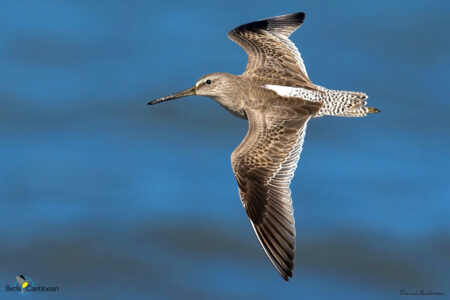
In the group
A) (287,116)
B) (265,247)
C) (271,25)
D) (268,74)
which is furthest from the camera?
(271,25)

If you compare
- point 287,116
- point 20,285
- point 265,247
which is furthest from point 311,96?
point 20,285

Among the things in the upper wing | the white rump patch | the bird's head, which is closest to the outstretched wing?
the white rump patch

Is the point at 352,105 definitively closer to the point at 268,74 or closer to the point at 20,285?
the point at 268,74

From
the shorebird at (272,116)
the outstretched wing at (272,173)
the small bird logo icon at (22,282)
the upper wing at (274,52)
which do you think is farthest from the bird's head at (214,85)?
the small bird logo icon at (22,282)

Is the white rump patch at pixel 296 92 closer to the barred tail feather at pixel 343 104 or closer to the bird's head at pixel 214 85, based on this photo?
the barred tail feather at pixel 343 104

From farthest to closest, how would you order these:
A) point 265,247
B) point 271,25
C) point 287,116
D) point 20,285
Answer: point 20,285 < point 271,25 < point 287,116 < point 265,247

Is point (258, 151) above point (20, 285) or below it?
above

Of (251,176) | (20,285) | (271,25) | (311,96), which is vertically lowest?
(20,285)
